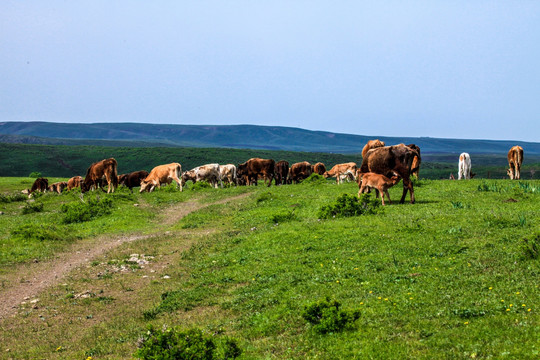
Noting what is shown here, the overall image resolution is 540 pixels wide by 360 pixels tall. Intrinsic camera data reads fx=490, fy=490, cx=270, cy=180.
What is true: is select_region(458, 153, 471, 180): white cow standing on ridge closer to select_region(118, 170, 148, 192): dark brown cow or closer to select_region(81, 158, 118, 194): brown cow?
select_region(81, 158, 118, 194): brown cow

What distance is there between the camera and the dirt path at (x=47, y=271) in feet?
38.8

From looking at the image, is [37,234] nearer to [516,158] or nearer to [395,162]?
[395,162]

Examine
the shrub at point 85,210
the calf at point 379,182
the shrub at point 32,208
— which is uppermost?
the calf at point 379,182

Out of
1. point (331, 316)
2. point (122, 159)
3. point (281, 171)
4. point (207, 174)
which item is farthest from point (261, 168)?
point (122, 159)

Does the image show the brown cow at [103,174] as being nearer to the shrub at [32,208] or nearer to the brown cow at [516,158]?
the shrub at [32,208]

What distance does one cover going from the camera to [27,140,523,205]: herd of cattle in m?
20.4

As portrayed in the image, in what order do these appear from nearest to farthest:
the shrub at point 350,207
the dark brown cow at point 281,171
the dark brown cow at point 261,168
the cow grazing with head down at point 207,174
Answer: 1. the shrub at point 350,207
2. the cow grazing with head down at point 207,174
3. the dark brown cow at point 261,168
4. the dark brown cow at point 281,171

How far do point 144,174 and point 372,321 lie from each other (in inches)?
1408

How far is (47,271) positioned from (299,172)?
31412mm

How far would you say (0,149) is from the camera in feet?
406

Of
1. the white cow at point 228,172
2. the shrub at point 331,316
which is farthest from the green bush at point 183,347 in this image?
the white cow at point 228,172

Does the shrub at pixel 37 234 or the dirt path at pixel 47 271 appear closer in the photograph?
the dirt path at pixel 47 271

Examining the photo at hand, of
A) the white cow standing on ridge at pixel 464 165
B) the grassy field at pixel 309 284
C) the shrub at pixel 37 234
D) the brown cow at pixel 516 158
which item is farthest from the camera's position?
the white cow standing on ridge at pixel 464 165

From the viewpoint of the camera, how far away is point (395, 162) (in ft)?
66.8
